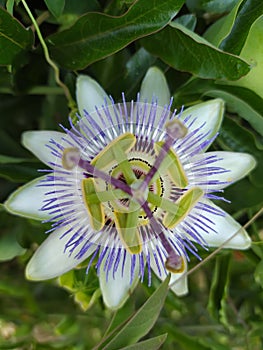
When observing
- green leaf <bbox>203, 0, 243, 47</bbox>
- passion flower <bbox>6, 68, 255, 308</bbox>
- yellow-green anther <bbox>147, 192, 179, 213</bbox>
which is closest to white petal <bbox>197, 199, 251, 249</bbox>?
passion flower <bbox>6, 68, 255, 308</bbox>

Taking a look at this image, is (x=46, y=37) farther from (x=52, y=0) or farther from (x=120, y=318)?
(x=120, y=318)

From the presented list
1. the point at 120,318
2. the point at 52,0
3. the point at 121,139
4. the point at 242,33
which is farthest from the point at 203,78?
the point at 120,318

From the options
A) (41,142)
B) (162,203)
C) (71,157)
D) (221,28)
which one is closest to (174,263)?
(162,203)

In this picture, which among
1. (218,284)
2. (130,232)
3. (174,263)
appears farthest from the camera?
(218,284)

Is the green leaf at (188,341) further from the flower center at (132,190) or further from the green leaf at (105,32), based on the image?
the green leaf at (105,32)

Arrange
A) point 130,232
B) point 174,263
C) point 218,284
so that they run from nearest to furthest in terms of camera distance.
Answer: point 174,263 < point 130,232 < point 218,284

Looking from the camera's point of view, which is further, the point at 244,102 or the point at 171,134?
the point at 244,102

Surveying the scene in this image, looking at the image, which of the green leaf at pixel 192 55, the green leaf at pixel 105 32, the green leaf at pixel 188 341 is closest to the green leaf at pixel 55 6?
the green leaf at pixel 105 32

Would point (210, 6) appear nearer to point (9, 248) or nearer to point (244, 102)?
point (244, 102)
